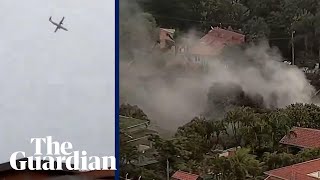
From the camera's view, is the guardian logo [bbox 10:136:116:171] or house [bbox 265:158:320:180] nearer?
the guardian logo [bbox 10:136:116:171]

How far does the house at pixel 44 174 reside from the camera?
1.98 m

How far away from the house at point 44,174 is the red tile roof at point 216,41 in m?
0.65

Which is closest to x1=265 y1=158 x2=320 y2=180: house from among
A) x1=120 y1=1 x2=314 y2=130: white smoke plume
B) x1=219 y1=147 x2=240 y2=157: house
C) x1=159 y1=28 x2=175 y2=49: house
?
x1=219 y1=147 x2=240 y2=157: house

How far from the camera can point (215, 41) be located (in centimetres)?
218

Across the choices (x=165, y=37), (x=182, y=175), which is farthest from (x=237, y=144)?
(x=165, y=37)

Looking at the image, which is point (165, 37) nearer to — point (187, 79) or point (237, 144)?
point (187, 79)

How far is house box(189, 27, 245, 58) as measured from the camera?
2.16 meters

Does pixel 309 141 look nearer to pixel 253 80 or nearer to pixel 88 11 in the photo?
pixel 253 80

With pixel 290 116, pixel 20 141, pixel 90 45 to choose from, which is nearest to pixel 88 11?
pixel 90 45

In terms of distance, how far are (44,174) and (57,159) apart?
0.26ft

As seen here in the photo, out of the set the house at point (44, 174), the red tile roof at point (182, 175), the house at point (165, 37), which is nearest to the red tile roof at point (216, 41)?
the house at point (165, 37)

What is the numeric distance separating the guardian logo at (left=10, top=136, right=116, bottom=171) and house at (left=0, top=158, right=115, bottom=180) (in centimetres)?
2

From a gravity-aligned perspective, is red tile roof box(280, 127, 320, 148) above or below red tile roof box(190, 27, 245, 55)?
below

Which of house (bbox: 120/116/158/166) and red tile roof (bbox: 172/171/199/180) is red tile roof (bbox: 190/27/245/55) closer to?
house (bbox: 120/116/158/166)
